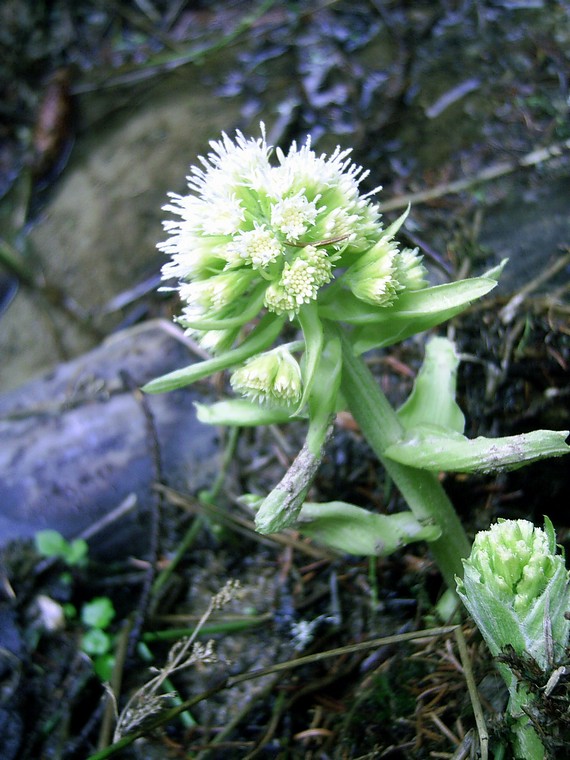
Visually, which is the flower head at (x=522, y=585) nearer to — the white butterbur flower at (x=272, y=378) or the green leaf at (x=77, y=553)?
the white butterbur flower at (x=272, y=378)

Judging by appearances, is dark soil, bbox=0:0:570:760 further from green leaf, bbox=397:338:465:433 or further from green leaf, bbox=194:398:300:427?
green leaf, bbox=194:398:300:427

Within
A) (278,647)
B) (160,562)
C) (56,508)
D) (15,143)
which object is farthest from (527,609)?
(15,143)

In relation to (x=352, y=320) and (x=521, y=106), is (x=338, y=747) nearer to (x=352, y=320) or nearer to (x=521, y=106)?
(x=352, y=320)

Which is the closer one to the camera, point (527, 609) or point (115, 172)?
point (527, 609)

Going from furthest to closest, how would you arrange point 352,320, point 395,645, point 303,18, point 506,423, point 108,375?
1. point 303,18
2. point 108,375
3. point 506,423
4. point 395,645
5. point 352,320

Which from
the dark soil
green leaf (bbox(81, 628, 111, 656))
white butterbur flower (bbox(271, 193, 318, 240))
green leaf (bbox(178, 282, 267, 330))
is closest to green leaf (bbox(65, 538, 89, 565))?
the dark soil

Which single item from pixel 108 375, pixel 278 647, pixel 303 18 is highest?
pixel 303 18

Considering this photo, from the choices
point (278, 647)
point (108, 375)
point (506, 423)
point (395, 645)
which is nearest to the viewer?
point (395, 645)
